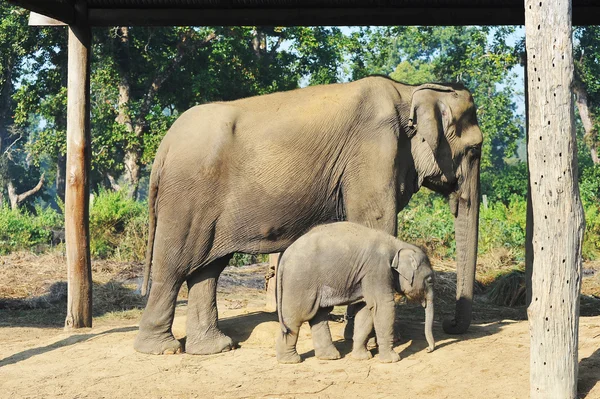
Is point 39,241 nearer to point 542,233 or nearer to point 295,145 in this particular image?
point 295,145

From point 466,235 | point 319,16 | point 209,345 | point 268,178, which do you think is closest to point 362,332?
point 209,345

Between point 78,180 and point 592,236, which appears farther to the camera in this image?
point 592,236

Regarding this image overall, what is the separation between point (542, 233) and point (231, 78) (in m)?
18.5

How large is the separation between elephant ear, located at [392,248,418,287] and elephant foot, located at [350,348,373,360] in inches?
26.3

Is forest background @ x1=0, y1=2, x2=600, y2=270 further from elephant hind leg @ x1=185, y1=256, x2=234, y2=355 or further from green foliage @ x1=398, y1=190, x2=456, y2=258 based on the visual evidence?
elephant hind leg @ x1=185, y1=256, x2=234, y2=355

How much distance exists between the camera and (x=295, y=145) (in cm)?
750

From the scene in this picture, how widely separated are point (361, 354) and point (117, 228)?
11964mm

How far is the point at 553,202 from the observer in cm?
554

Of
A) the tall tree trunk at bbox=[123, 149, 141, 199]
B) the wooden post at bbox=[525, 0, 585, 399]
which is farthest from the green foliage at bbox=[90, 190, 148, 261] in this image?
the wooden post at bbox=[525, 0, 585, 399]

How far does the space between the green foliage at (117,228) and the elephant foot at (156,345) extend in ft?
29.1

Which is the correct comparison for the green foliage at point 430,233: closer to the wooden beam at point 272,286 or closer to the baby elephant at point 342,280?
the wooden beam at point 272,286

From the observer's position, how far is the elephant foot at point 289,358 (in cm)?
680

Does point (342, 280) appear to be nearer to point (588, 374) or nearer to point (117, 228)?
point (588, 374)

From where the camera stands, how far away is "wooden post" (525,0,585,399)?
5484mm
